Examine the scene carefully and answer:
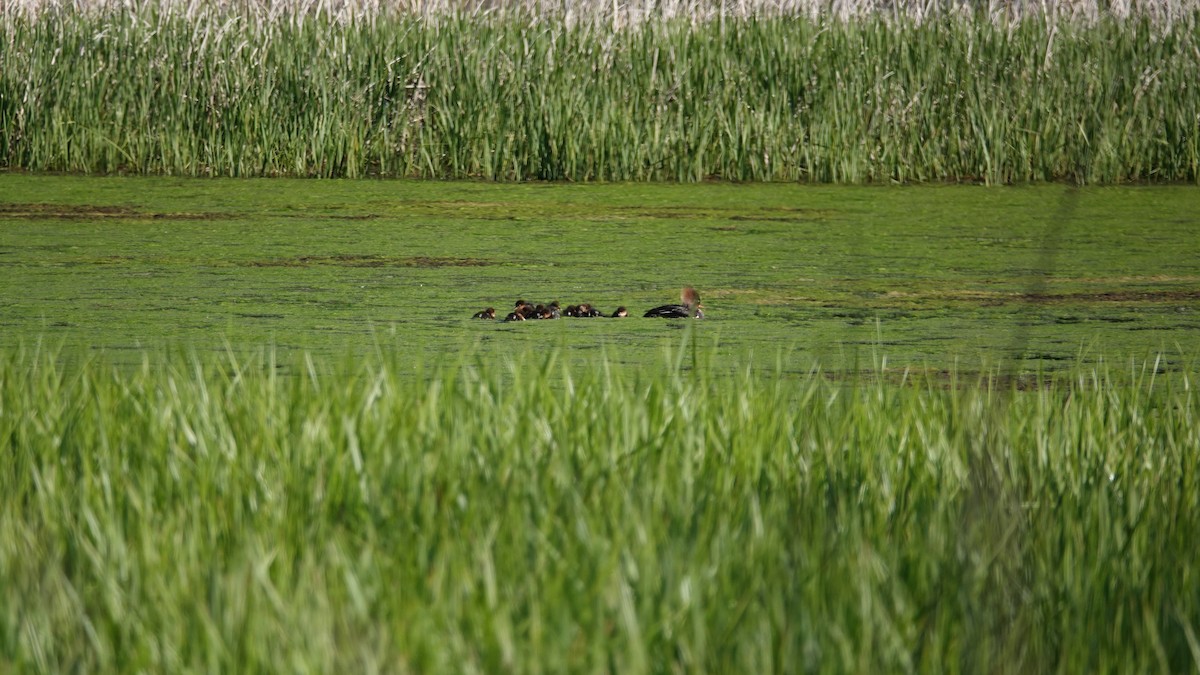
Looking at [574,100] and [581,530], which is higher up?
[574,100]

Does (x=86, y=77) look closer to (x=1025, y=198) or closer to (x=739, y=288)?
(x=739, y=288)

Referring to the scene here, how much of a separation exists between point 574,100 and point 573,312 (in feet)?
8.56

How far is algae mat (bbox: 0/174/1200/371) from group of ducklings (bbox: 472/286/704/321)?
0.12 ft

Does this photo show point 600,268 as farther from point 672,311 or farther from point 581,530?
point 581,530

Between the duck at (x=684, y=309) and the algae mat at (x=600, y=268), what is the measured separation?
49 millimetres

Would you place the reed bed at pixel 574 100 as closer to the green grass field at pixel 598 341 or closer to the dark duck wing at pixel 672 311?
the green grass field at pixel 598 341

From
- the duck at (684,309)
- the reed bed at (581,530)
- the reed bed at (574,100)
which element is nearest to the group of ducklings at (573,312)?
the duck at (684,309)

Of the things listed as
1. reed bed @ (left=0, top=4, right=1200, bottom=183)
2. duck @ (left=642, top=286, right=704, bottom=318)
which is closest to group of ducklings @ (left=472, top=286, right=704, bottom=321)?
duck @ (left=642, top=286, right=704, bottom=318)

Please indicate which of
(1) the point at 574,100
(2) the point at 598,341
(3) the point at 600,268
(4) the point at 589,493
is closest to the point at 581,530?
(4) the point at 589,493

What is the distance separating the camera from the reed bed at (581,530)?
1232mm

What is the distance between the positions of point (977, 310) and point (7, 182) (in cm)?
363

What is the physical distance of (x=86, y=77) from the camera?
5699 mm

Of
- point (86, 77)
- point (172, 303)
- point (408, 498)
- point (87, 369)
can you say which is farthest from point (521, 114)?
point (408, 498)

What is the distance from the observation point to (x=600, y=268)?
157 inches
